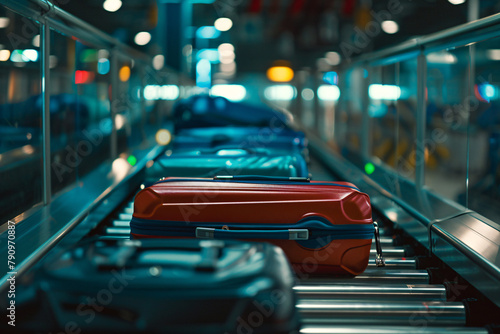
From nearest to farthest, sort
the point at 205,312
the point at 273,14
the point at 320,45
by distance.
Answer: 1. the point at 205,312
2. the point at 273,14
3. the point at 320,45

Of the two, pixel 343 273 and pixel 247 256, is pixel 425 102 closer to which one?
pixel 343 273

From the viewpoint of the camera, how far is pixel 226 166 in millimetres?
2680

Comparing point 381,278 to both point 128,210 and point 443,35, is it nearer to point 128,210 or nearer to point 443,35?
point 443,35

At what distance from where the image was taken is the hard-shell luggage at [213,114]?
486 cm

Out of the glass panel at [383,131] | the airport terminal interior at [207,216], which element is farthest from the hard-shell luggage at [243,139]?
the glass panel at [383,131]

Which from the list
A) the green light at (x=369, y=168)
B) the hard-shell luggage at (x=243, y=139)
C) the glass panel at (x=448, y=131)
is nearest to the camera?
the hard-shell luggage at (x=243, y=139)

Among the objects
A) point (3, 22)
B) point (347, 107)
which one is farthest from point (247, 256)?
point (347, 107)

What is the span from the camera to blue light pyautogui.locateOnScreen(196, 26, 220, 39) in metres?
16.5

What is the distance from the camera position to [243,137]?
4238 millimetres

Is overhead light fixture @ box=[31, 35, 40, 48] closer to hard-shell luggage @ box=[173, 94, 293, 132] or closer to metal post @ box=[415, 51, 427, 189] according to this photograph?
metal post @ box=[415, 51, 427, 189]

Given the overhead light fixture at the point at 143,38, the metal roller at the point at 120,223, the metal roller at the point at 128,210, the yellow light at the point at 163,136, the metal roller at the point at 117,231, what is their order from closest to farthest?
1. the metal roller at the point at 117,231
2. the metal roller at the point at 120,223
3. the metal roller at the point at 128,210
4. the yellow light at the point at 163,136
5. the overhead light fixture at the point at 143,38

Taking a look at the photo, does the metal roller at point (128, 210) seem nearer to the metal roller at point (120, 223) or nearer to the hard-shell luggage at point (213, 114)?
the metal roller at point (120, 223)

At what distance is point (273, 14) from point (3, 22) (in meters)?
10.8

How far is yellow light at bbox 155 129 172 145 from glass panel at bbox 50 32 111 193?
129cm
